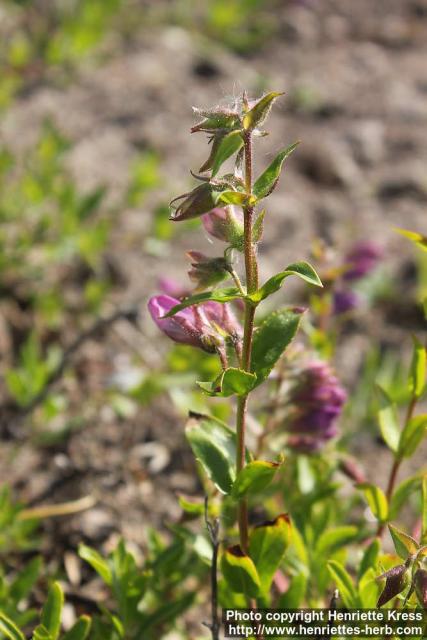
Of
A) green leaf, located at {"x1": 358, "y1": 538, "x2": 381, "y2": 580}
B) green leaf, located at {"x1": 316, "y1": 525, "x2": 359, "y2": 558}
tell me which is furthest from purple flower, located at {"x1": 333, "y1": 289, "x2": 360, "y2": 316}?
green leaf, located at {"x1": 358, "y1": 538, "x2": 381, "y2": 580}

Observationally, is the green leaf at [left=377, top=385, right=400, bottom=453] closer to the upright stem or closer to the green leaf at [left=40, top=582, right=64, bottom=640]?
the upright stem

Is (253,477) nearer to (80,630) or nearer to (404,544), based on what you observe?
(404,544)

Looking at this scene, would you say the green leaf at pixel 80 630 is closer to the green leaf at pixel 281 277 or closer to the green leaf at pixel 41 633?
the green leaf at pixel 41 633

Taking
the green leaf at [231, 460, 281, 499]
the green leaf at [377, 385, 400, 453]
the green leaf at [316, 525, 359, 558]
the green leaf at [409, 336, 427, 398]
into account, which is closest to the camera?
the green leaf at [231, 460, 281, 499]

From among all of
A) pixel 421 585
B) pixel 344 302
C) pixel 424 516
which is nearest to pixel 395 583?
pixel 421 585

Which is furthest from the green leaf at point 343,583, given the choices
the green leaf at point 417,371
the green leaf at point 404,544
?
the green leaf at point 417,371

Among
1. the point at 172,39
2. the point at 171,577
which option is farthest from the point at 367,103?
the point at 171,577
